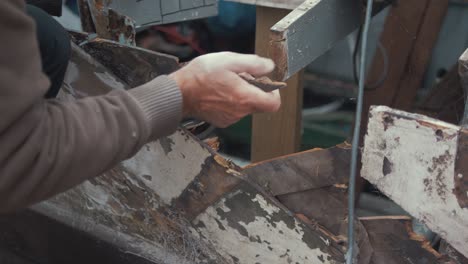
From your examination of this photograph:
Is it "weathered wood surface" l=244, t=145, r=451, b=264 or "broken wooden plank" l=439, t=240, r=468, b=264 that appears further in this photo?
"weathered wood surface" l=244, t=145, r=451, b=264

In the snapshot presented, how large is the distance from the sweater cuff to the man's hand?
0.19 ft

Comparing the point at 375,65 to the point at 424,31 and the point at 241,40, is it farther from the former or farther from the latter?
the point at 241,40

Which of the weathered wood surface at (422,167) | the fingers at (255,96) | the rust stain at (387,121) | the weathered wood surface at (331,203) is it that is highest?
the fingers at (255,96)

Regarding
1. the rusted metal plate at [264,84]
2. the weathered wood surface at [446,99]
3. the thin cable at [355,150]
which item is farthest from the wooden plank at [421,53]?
the rusted metal plate at [264,84]

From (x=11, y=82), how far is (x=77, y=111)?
18cm

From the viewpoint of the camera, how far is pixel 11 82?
96cm

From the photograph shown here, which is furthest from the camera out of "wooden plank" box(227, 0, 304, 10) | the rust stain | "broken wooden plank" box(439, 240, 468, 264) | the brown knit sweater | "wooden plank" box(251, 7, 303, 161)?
"wooden plank" box(251, 7, 303, 161)

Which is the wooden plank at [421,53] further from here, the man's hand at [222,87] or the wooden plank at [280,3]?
the man's hand at [222,87]

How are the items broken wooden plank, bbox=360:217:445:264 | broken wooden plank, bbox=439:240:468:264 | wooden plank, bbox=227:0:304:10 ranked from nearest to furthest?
broken wooden plank, bbox=439:240:468:264, broken wooden plank, bbox=360:217:445:264, wooden plank, bbox=227:0:304:10

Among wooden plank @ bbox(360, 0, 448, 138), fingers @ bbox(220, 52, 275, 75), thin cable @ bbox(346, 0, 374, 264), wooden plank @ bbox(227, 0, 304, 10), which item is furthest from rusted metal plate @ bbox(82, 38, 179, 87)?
wooden plank @ bbox(360, 0, 448, 138)

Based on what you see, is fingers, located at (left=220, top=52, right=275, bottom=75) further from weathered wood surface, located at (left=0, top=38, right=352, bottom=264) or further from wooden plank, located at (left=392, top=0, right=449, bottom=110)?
wooden plank, located at (left=392, top=0, right=449, bottom=110)

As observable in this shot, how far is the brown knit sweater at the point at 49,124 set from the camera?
974mm

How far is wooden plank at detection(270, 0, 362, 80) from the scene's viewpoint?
1.57 meters

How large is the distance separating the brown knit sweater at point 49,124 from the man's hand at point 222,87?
0.08 m
